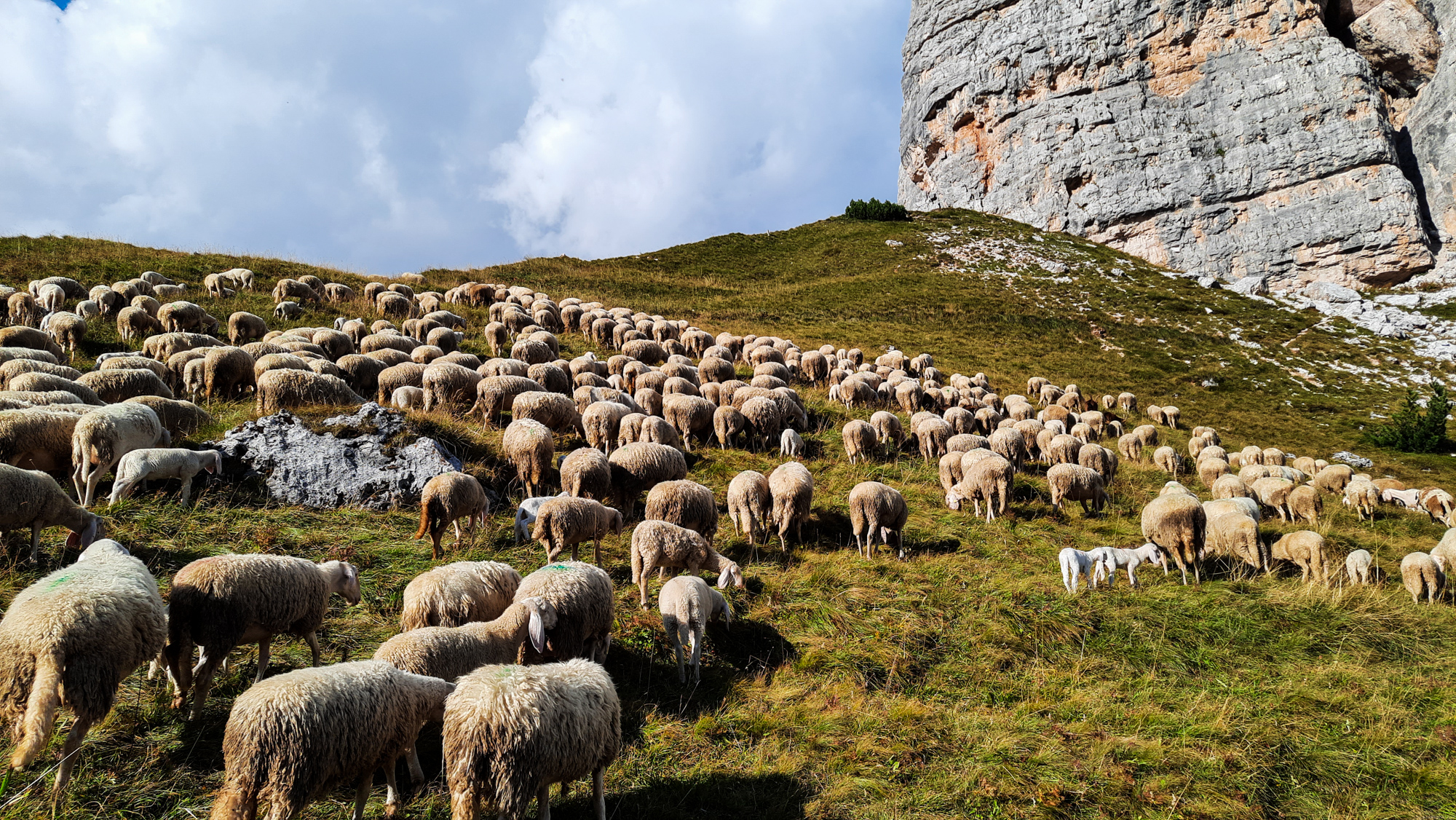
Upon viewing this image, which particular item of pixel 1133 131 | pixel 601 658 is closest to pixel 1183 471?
pixel 601 658

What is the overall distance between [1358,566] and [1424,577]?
2.82 feet

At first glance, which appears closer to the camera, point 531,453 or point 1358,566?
point 531,453

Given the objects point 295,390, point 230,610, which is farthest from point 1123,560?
point 295,390

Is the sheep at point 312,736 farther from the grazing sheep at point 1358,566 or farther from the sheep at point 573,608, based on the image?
the grazing sheep at point 1358,566

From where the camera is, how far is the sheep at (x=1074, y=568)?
9.79 metres

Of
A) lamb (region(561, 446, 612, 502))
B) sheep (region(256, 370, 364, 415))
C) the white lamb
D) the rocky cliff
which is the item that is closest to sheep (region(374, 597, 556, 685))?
lamb (region(561, 446, 612, 502))

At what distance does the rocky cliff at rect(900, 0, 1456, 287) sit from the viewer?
5700 centimetres

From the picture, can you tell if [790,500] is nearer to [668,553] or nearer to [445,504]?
[668,553]

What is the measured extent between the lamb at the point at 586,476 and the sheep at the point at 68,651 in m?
5.96

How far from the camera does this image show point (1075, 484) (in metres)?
14.3

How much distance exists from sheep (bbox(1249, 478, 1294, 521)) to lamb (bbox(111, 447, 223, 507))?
21.7m

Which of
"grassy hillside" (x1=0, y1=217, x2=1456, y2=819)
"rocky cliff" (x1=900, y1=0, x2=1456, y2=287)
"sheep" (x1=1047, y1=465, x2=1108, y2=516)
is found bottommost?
"grassy hillside" (x1=0, y1=217, x2=1456, y2=819)

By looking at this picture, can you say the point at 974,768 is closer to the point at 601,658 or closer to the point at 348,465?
the point at 601,658

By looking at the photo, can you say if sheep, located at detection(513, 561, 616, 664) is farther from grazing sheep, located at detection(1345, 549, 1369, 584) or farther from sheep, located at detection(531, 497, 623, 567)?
grazing sheep, located at detection(1345, 549, 1369, 584)
